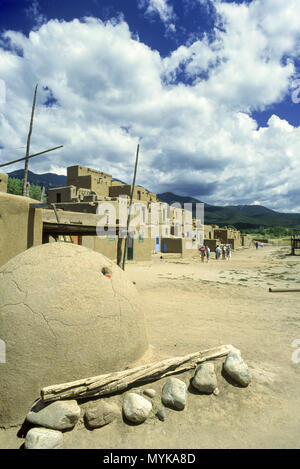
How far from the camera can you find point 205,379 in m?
3.43

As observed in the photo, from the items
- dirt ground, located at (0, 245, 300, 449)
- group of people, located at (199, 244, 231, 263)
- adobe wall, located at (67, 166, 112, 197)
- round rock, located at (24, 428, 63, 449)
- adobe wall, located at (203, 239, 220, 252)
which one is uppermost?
adobe wall, located at (67, 166, 112, 197)

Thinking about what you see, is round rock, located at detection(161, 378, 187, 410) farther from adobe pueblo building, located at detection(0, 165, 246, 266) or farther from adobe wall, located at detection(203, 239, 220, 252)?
adobe wall, located at detection(203, 239, 220, 252)

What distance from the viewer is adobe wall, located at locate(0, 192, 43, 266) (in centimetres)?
484

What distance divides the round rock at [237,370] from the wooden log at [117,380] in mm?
243

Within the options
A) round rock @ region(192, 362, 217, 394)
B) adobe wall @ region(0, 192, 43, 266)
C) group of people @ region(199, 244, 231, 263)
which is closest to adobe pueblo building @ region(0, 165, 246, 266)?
adobe wall @ region(0, 192, 43, 266)

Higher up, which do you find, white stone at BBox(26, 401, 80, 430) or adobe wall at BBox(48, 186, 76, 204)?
adobe wall at BBox(48, 186, 76, 204)

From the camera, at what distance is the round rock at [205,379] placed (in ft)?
11.1

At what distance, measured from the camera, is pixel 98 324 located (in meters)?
3.25

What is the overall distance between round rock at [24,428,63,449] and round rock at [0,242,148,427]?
1.09 ft

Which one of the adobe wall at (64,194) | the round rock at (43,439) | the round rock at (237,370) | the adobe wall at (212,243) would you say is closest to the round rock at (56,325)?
the round rock at (43,439)

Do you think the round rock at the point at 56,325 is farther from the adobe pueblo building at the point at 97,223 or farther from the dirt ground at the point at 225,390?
the adobe pueblo building at the point at 97,223

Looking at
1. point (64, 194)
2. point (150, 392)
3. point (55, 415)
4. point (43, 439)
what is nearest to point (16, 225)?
point (55, 415)

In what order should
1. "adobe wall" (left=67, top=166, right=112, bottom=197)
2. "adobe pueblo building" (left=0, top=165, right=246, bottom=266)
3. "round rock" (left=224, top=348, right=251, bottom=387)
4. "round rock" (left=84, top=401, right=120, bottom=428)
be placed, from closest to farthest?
"round rock" (left=84, top=401, right=120, bottom=428)
"round rock" (left=224, top=348, right=251, bottom=387)
"adobe pueblo building" (left=0, top=165, right=246, bottom=266)
"adobe wall" (left=67, top=166, right=112, bottom=197)

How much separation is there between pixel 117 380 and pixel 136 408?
1.22ft
